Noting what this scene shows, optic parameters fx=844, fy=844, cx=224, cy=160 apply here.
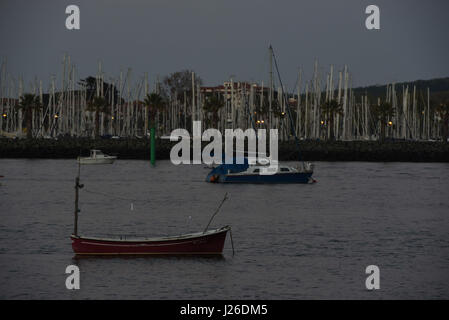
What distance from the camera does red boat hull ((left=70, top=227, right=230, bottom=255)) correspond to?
132 ft

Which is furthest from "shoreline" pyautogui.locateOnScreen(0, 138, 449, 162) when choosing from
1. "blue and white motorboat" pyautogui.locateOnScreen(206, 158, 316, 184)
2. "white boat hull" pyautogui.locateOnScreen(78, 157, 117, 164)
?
"blue and white motorboat" pyautogui.locateOnScreen(206, 158, 316, 184)

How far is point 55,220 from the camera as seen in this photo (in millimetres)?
60844

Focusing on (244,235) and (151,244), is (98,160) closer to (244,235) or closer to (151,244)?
(244,235)

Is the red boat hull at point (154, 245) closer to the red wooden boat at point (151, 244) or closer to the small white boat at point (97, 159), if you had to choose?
the red wooden boat at point (151, 244)

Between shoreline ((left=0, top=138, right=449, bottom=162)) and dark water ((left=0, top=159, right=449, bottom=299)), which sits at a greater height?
shoreline ((left=0, top=138, right=449, bottom=162))

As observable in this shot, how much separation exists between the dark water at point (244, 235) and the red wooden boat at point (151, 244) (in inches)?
20.2

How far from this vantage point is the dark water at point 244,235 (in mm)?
37188

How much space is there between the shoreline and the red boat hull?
97613 mm

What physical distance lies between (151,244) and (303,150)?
3958 inches

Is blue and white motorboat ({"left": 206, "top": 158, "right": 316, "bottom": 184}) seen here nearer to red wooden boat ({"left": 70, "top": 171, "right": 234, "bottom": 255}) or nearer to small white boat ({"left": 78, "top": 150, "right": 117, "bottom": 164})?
small white boat ({"left": 78, "top": 150, "right": 117, "bottom": 164})
